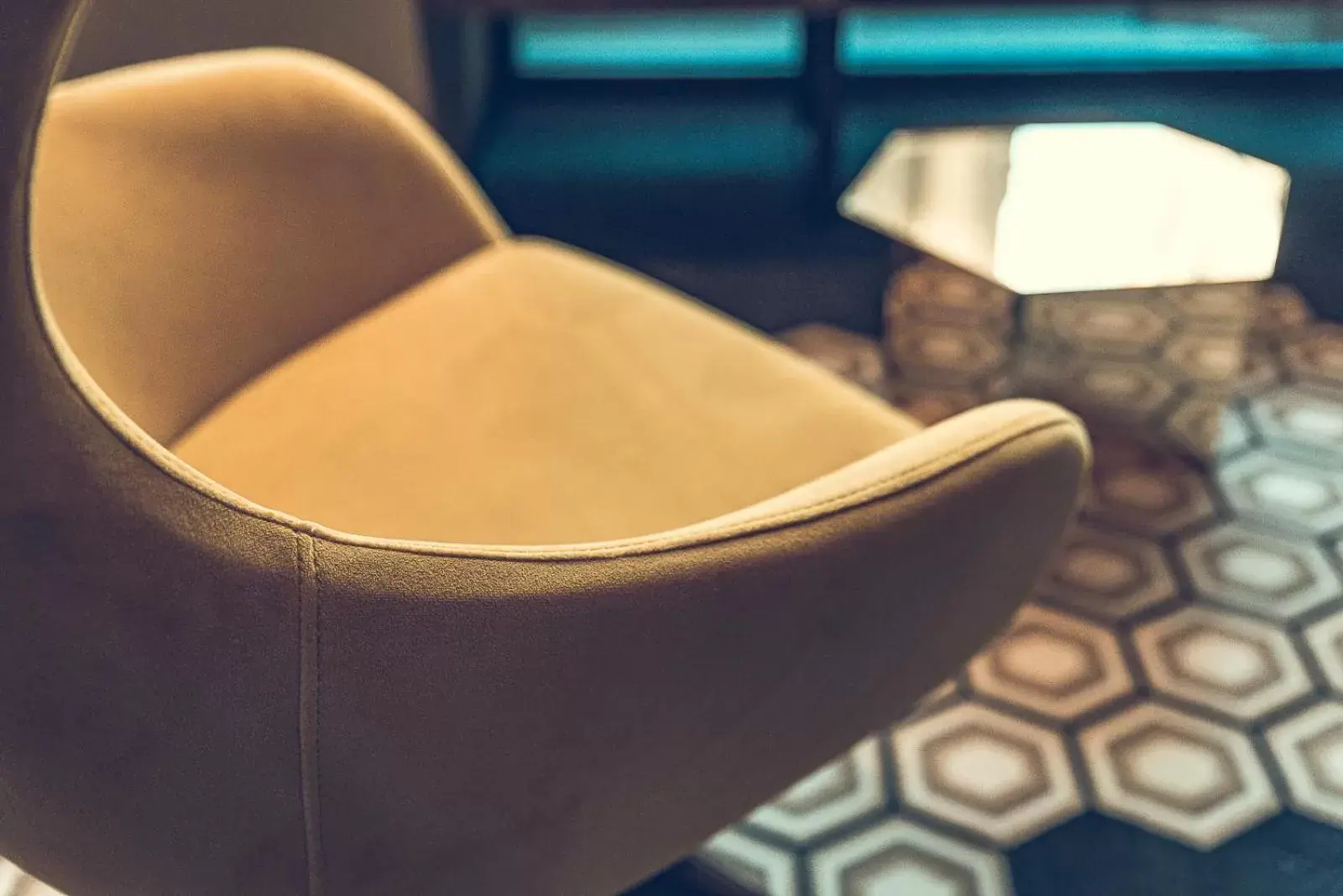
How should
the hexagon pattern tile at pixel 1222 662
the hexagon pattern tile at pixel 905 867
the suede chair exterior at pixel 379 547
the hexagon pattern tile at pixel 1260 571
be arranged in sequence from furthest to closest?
the hexagon pattern tile at pixel 1260 571
the hexagon pattern tile at pixel 1222 662
the hexagon pattern tile at pixel 905 867
the suede chair exterior at pixel 379 547

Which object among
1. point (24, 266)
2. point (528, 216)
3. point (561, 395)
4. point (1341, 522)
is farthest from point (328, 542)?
point (528, 216)

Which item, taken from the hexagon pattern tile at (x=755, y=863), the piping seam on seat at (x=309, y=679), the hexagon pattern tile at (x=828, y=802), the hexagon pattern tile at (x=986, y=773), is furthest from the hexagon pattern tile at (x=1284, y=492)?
the piping seam on seat at (x=309, y=679)

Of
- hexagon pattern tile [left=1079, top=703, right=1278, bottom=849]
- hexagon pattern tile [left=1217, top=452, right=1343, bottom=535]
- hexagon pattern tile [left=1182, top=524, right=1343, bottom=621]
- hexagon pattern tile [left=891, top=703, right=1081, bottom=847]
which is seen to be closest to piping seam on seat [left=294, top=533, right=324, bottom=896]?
hexagon pattern tile [left=891, top=703, right=1081, bottom=847]

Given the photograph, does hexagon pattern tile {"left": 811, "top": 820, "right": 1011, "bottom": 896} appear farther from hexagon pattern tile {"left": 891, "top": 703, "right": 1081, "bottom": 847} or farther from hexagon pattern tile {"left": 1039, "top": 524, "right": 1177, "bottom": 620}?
hexagon pattern tile {"left": 1039, "top": 524, "right": 1177, "bottom": 620}

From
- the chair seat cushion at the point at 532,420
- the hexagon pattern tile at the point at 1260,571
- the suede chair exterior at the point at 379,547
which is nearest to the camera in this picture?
the suede chair exterior at the point at 379,547

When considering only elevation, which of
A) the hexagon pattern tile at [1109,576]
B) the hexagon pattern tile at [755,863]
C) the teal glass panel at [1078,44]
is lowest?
the hexagon pattern tile at [755,863]

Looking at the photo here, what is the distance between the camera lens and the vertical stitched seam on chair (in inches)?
17.7

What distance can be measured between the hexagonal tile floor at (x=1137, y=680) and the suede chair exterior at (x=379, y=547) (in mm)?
402

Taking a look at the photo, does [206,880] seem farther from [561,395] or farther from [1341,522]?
[1341,522]

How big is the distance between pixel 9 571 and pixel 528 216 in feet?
6.97

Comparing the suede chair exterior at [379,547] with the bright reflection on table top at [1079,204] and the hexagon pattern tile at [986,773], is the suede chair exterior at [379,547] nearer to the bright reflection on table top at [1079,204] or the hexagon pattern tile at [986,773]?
the hexagon pattern tile at [986,773]

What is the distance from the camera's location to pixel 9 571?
0.43 m

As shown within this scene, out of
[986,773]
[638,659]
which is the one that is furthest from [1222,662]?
[638,659]

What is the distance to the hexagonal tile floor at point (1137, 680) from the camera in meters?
1.02
